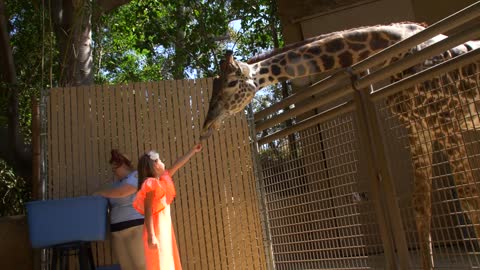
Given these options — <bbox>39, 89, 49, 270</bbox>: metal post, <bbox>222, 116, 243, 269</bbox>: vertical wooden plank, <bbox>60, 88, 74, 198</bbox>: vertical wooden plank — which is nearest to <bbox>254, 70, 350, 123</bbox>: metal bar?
<bbox>222, 116, 243, 269</bbox>: vertical wooden plank

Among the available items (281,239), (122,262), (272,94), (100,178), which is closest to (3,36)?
(100,178)

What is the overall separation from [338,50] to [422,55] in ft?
4.03

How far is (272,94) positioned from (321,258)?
14.2 metres

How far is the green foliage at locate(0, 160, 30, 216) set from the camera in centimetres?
842

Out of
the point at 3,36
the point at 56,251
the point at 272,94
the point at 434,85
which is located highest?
the point at 272,94

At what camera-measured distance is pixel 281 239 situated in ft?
15.4

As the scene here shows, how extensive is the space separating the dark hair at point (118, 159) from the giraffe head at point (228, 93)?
1105 mm

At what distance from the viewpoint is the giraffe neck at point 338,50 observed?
14.0 feet

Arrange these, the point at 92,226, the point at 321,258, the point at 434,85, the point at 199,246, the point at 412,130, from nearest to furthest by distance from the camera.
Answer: the point at 412,130
the point at 434,85
the point at 321,258
the point at 92,226
the point at 199,246

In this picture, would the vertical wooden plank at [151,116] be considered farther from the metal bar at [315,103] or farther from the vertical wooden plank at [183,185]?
the metal bar at [315,103]

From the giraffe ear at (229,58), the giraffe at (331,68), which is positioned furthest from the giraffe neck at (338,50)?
the giraffe ear at (229,58)

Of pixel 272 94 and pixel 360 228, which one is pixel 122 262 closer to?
pixel 360 228

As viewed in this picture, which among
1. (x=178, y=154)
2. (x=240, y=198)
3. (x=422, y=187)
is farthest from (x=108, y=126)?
(x=422, y=187)

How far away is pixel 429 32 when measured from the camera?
127 inches
